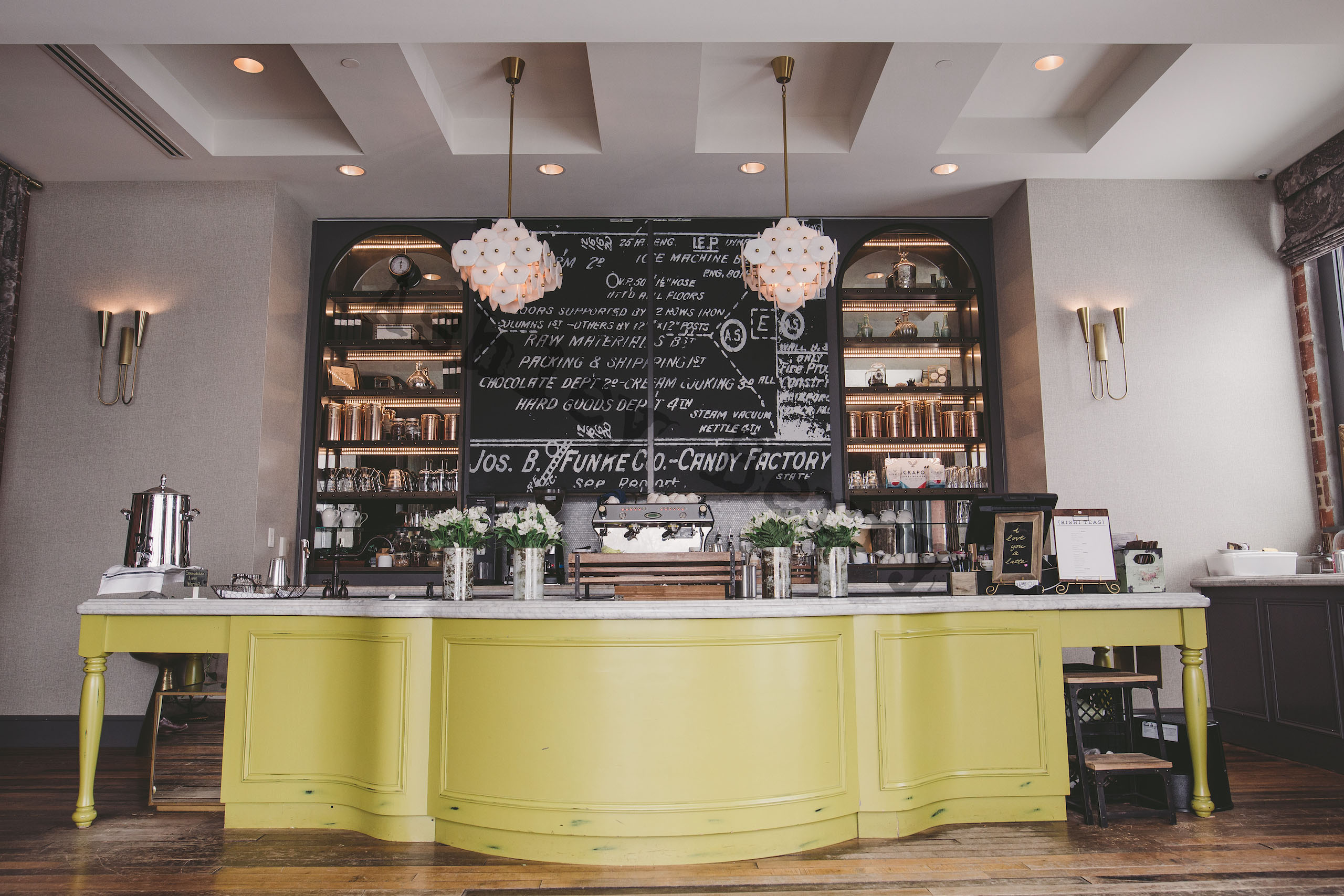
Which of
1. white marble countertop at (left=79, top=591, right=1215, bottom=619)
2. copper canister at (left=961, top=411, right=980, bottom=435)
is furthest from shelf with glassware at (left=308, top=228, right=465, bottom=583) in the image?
copper canister at (left=961, top=411, right=980, bottom=435)

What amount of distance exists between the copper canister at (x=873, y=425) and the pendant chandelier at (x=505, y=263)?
274 centimetres

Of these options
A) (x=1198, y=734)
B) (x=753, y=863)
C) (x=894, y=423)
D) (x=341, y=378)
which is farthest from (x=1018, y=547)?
(x=341, y=378)

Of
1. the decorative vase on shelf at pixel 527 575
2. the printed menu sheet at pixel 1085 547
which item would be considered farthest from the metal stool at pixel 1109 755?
the decorative vase on shelf at pixel 527 575

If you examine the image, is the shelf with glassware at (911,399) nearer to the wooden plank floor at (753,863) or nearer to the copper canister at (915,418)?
the copper canister at (915,418)

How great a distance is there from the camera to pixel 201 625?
3389 mm

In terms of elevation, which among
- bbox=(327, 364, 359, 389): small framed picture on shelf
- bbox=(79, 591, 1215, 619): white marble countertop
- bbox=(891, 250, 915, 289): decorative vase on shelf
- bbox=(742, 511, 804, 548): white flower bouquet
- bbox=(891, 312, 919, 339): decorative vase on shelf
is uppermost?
bbox=(891, 250, 915, 289): decorative vase on shelf

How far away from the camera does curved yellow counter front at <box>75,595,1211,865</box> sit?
114 inches

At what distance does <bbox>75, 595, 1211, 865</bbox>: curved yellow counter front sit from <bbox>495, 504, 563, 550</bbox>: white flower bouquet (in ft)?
1.04

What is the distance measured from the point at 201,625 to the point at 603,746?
1741mm

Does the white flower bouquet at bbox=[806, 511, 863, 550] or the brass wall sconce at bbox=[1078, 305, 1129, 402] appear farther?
the brass wall sconce at bbox=[1078, 305, 1129, 402]

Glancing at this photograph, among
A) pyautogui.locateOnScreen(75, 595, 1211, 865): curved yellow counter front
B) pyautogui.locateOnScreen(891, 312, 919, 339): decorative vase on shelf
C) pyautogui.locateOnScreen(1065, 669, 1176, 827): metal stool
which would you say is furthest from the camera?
pyautogui.locateOnScreen(891, 312, 919, 339): decorative vase on shelf

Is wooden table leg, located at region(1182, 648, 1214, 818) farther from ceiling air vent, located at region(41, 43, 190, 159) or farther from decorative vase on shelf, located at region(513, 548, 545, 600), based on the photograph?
ceiling air vent, located at region(41, 43, 190, 159)

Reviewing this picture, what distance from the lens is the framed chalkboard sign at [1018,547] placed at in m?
3.54

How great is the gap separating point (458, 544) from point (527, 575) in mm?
300
